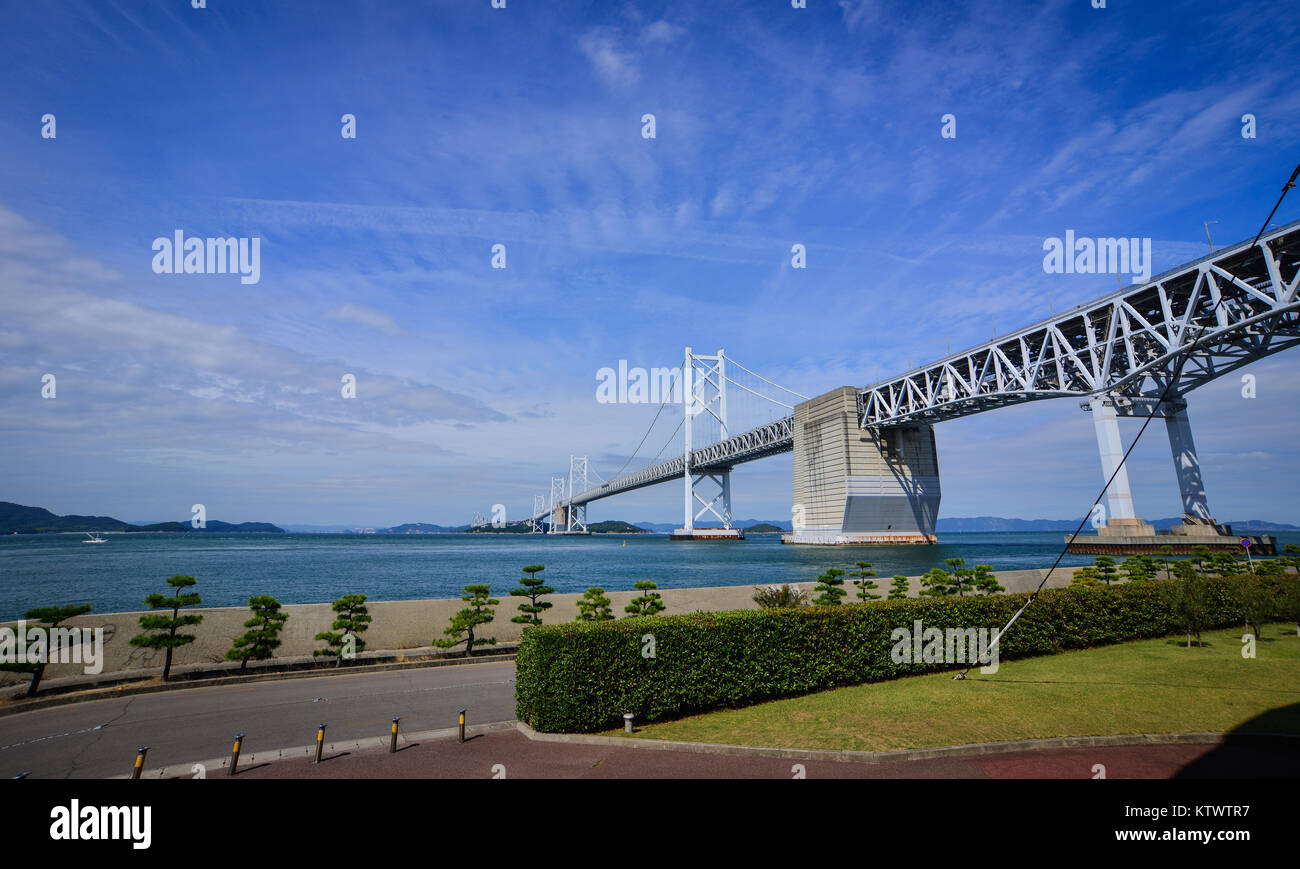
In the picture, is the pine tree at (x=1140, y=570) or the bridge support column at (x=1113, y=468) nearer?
the pine tree at (x=1140, y=570)

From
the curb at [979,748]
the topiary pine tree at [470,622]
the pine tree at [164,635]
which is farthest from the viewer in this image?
the topiary pine tree at [470,622]

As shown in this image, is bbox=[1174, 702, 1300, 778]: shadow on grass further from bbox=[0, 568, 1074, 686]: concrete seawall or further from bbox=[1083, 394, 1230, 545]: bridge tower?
bbox=[1083, 394, 1230, 545]: bridge tower

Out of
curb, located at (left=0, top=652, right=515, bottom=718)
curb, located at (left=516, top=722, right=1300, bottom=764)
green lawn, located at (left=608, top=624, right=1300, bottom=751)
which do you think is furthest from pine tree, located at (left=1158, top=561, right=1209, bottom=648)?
curb, located at (left=0, top=652, right=515, bottom=718)

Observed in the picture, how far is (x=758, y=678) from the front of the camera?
31.9 ft

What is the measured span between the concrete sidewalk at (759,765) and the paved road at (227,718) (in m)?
1.65

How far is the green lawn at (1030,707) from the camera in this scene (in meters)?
7.61

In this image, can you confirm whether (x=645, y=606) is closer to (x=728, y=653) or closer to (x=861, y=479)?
(x=728, y=653)

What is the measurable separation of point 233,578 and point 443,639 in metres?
41.5

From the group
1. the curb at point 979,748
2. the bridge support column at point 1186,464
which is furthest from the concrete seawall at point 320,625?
the bridge support column at point 1186,464

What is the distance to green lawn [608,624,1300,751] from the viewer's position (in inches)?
300

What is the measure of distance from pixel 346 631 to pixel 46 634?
5.11 metres

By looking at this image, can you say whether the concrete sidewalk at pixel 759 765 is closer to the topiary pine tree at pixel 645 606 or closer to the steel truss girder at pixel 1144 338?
the topiary pine tree at pixel 645 606

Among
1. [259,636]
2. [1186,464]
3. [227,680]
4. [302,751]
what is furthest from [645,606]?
[1186,464]

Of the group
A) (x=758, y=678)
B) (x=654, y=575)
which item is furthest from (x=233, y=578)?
(x=758, y=678)
